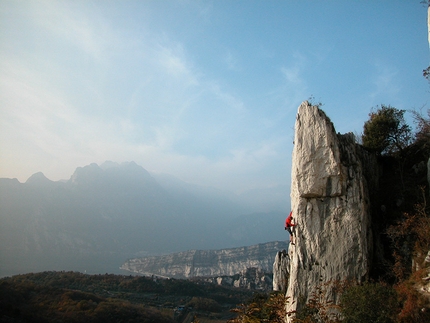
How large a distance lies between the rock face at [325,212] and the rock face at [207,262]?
10470 cm

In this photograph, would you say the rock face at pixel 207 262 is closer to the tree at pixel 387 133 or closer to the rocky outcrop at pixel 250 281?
the rocky outcrop at pixel 250 281

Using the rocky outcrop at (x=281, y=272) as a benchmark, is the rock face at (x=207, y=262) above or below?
below

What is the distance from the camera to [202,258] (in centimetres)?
12531

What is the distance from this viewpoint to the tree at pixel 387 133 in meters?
21.2

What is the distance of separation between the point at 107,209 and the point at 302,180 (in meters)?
201

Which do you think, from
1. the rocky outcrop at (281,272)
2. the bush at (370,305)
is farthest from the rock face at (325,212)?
the rocky outcrop at (281,272)

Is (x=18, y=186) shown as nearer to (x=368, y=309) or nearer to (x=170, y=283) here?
(x=170, y=283)

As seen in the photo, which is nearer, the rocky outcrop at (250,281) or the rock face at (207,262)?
the rocky outcrop at (250,281)

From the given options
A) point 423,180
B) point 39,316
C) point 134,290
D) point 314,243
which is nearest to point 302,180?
point 314,243

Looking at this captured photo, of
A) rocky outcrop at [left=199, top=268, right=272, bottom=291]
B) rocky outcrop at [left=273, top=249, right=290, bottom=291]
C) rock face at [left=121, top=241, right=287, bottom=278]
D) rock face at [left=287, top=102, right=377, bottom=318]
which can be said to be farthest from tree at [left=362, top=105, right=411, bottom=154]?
rock face at [left=121, top=241, right=287, bottom=278]

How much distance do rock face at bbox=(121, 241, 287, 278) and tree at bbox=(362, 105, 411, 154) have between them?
102 meters

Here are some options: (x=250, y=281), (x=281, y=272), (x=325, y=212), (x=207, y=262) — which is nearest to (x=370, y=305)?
(x=325, y=212)

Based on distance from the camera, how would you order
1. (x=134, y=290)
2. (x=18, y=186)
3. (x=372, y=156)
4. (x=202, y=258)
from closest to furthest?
(x=372, y=156)
(x=134, y=290)
(x=202, y=258)
(x=18, y=186)

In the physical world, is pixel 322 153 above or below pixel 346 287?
above
